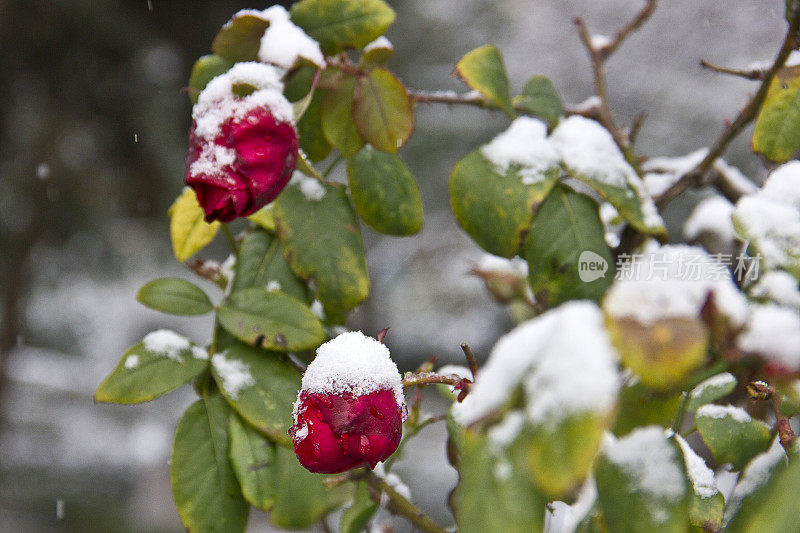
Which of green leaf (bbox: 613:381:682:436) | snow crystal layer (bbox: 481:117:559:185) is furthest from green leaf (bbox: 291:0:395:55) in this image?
green leaf (bbox: 613:381:682:436)

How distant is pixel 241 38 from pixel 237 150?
14 cm

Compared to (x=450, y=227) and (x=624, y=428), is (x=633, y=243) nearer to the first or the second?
(x=624, y=428)

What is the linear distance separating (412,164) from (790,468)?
7.59ft

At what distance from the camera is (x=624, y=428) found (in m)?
0.25

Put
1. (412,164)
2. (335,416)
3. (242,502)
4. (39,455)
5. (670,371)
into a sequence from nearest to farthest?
(670,371) → (335,416) → (242,502) → (39,455) → (412,164)

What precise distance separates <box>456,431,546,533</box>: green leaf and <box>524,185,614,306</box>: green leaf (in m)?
0.27

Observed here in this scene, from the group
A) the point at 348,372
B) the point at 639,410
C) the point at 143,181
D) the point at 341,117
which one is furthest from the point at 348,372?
the point at 143,181

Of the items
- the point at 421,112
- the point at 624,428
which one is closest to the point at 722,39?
the point at 421,112

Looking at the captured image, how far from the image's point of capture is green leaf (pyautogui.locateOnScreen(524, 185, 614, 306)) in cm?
43

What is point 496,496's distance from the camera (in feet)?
0.55

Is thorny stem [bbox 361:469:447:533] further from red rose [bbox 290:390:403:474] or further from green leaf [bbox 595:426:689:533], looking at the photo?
green leaf [bbox 595:426:689:533]

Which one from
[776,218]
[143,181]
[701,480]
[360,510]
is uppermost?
[776,218]

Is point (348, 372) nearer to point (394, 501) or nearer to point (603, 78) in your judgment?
point (394, 501)

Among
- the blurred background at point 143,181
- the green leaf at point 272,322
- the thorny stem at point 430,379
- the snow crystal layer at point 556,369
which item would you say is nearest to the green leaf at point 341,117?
the green leaf at point 272,322
